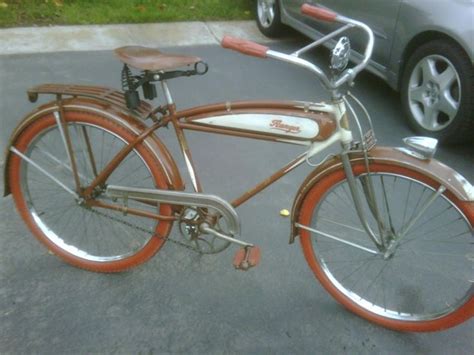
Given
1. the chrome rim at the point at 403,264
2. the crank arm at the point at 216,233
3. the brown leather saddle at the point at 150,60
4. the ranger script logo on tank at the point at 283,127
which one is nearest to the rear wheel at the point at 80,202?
the crank arm at the point at 216,233

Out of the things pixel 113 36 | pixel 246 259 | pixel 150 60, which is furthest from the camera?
pixel 113 36

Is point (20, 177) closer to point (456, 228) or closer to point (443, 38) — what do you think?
point (456, 228)

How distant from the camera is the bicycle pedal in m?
2.33

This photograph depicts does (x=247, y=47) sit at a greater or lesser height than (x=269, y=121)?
→ greater

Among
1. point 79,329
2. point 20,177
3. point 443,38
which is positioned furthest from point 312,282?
point 443,38

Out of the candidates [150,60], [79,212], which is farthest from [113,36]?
[150,60]

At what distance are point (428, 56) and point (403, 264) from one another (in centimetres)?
176

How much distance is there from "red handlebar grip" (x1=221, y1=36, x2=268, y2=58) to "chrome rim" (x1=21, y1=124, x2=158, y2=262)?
3.02 feet

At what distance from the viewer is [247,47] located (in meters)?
1.81

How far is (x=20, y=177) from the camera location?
2.54 metres

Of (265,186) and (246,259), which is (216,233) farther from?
(265,186)

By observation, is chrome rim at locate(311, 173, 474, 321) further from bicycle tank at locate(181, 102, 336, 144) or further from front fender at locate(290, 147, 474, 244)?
bicycle tank at locate(181, 102, 336, 144)

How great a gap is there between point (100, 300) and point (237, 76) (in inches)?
113

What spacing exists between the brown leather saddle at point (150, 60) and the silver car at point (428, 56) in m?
2.23
